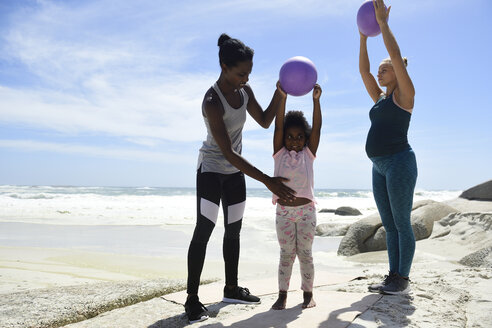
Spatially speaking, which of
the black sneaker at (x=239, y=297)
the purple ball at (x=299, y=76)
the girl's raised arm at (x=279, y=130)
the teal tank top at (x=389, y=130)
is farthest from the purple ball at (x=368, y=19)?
the black sneaker at (x=239, y=297)

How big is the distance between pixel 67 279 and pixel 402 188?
12.6ft

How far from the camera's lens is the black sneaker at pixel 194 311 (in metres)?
2.95

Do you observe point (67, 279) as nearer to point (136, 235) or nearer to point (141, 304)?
point (141, 304)

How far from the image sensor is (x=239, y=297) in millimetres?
3422

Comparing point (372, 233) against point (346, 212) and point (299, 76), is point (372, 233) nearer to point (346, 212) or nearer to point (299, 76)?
point (299, 76)

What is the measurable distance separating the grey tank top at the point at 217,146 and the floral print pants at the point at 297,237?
0.56 m

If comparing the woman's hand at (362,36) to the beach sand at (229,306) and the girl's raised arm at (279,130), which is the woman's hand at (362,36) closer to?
the girl's raised arm at (279,130)

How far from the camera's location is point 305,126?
3.23 meters

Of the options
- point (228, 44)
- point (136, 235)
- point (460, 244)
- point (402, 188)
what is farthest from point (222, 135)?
point (136, 235)

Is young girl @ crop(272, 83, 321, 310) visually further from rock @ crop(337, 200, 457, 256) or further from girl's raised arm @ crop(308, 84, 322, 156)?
rock @ crop(337, 200, 457, 256)

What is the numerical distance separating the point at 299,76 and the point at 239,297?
6.14ft

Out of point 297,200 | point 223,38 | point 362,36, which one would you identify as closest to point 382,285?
point 297,200

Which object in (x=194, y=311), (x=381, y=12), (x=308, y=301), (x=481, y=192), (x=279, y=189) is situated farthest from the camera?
(x=481, y=192)

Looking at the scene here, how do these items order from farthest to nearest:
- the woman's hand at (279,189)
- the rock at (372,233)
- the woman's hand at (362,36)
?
the rock at (372,233), the woman's hand at (362,36), the woman's hand at (279,189)
